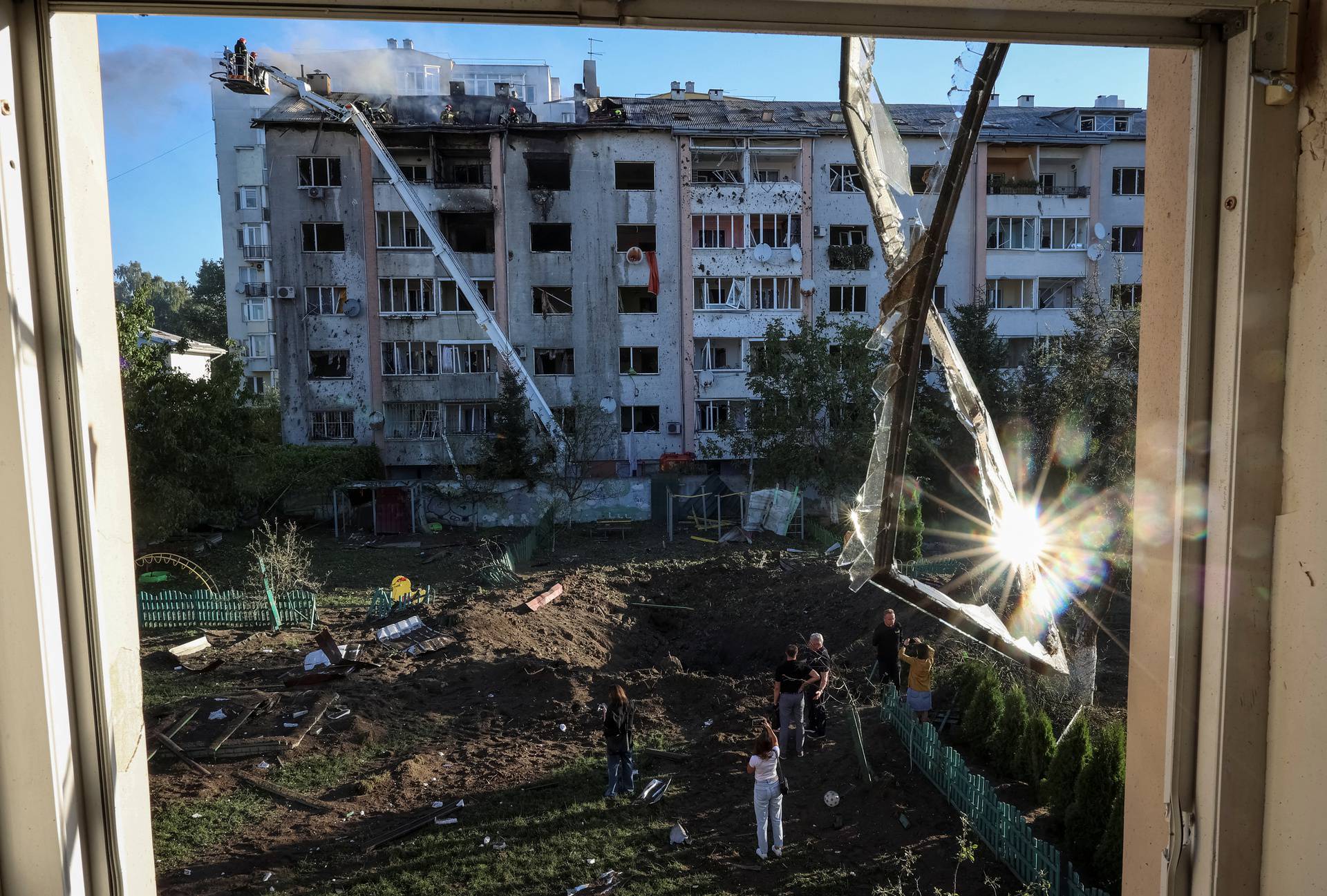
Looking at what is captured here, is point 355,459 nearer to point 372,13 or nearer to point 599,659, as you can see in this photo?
point 599,659

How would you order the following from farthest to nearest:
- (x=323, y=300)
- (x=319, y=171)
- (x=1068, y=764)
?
(x=323, y=300), (x=319, y=171), (x=1068, y=764)

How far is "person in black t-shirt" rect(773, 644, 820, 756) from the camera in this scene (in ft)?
33.7

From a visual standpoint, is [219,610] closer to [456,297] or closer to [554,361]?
[554,361]

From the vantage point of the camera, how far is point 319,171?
107 feet

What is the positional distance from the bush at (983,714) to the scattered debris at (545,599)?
9116 millimetres

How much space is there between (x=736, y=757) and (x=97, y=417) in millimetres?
10382

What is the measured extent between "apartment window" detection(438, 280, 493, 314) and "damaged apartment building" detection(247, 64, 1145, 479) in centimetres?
8

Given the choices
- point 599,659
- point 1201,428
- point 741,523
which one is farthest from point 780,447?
point 1201,428

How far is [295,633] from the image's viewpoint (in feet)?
55.7

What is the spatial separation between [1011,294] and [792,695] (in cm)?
2948

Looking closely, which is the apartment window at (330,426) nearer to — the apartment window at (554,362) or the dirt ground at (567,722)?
the apartment window at (554,362)

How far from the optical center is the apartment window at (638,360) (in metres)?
33.5

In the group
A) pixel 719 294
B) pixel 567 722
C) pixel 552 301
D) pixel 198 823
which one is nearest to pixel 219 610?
pixel 198 823

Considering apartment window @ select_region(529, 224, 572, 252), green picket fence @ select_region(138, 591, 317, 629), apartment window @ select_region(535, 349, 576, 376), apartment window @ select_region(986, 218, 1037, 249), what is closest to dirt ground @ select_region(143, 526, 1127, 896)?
green picket fence @ select_region(138, 591, 317, 629)
